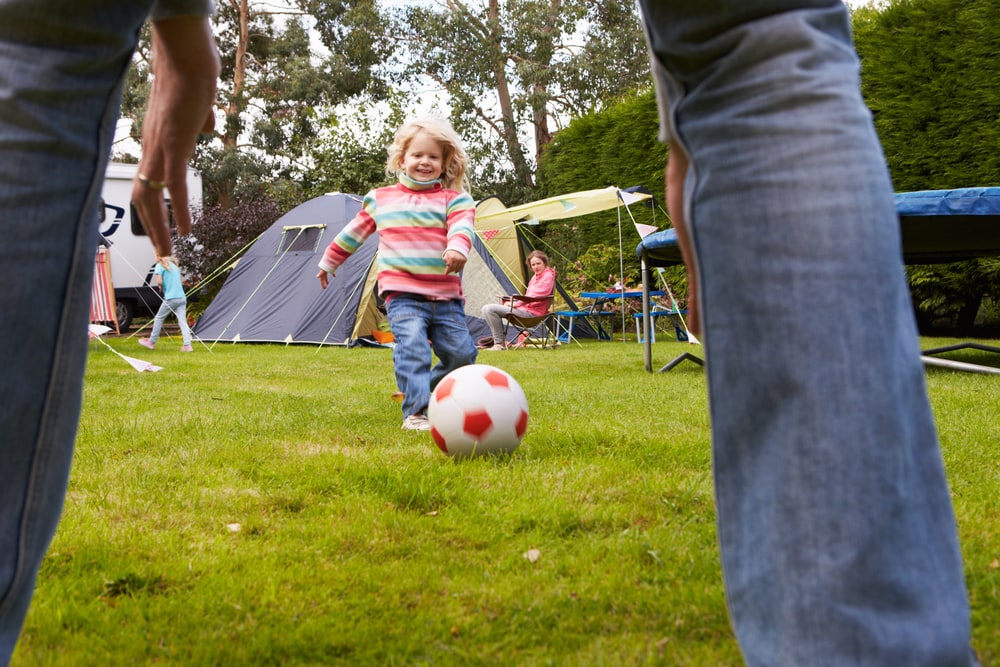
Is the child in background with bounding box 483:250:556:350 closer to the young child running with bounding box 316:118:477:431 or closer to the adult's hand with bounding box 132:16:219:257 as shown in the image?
the young child running with bounding box 316:118:477:431

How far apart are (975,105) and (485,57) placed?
1312cm

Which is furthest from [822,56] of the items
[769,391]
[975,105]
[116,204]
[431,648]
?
[116,204]

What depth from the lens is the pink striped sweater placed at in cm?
427

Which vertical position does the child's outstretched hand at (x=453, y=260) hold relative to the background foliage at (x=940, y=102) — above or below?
below

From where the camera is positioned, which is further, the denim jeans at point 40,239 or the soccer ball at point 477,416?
the soccer ball at point 477,416

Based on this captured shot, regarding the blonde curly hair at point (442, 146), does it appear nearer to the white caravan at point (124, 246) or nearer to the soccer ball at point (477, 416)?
the soccer ball at point (477, 416)

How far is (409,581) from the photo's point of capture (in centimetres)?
168

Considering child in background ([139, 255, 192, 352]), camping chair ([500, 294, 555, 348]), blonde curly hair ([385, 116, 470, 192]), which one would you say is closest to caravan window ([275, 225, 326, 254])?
child in background ([139, 255, 192, 352])

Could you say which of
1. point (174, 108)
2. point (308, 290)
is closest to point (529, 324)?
point (308, 290)

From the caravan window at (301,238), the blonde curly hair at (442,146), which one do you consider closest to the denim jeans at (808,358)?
the blonde curly hair at (442,146)

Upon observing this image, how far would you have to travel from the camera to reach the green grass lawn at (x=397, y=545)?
1372 millimetres

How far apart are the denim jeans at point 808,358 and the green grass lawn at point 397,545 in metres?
0.64

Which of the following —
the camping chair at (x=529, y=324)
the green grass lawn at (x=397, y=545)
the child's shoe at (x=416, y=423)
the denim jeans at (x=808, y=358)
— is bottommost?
the camping chair at (x=529, y=324)

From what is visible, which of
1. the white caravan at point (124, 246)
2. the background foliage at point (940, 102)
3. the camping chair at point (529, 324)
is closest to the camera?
the background foliage at point (940, 102)
